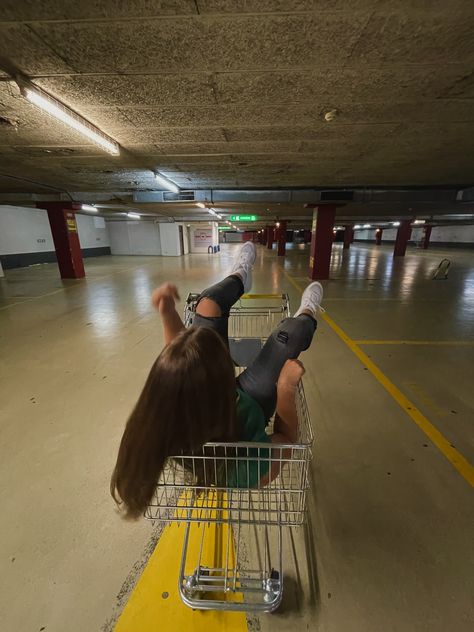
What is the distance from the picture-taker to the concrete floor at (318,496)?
116cm

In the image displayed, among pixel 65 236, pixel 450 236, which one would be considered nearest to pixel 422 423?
pixel 65 236

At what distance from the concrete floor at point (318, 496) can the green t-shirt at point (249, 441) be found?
66cm

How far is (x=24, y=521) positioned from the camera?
1.51 meters

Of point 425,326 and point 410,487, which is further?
point 425,326

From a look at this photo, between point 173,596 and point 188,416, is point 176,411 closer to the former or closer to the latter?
point 188,416

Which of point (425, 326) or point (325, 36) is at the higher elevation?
point (325, 36)

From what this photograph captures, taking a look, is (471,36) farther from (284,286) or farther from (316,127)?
(284,286)

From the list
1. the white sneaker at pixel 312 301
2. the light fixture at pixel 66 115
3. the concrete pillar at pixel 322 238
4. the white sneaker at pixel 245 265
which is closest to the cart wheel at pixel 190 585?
the white sneaker at pixel 312 301

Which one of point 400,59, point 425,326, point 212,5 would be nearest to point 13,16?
point 212,5

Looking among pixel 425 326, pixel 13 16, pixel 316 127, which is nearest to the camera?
pixel 13 16

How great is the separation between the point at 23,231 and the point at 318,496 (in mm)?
16687

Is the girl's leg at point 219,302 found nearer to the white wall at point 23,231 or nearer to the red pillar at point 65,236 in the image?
the red pillar at point 65,236

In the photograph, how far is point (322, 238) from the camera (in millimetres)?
9062

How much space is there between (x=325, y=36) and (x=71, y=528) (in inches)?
134
